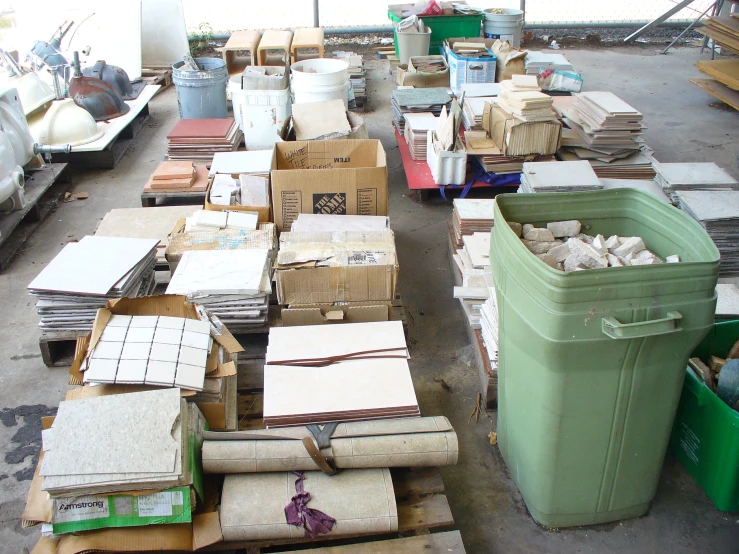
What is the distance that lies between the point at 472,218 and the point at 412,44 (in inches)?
171

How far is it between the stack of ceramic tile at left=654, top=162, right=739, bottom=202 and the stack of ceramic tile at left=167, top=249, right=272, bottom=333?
2999 millimetres

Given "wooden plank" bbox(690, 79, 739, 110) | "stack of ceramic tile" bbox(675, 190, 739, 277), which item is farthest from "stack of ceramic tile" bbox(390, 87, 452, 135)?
"wooden plank" bbox(690, 79, 739, 110)

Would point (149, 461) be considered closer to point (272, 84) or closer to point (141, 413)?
point (141, 413)

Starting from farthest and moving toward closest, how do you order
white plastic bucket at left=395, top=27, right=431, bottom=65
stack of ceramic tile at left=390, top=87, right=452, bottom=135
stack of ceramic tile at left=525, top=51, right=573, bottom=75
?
1. white plastic bucket at left=395, top=27, right=431, bottom=65
2. stack of ceramic tile at left=525, top=51, right=573, bottom=75
3. stack of ceramic tile at left=390, top=87, right=452, bottom=135

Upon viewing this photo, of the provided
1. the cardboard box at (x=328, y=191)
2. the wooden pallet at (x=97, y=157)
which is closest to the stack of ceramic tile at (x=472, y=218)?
the cardboard box at (x=328, y=191)

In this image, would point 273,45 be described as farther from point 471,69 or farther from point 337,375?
point 337,375

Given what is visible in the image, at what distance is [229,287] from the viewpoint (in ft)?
11.6

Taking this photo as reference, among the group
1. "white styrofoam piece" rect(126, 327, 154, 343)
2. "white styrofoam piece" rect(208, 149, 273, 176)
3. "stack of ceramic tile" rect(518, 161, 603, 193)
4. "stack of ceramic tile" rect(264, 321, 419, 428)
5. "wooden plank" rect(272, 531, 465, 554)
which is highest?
"stack of ceramic tile" rect(518, 161, 603, 193)

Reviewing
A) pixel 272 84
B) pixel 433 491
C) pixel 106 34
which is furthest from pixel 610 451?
pixel 106 34

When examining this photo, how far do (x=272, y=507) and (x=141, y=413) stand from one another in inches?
24.1

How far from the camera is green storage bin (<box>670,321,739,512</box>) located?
265 cm

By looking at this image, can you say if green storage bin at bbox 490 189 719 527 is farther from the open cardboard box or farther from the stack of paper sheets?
the stack of paper sheets

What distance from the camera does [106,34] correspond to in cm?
845

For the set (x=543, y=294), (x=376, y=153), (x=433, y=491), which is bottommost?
(x=433, y=491)
